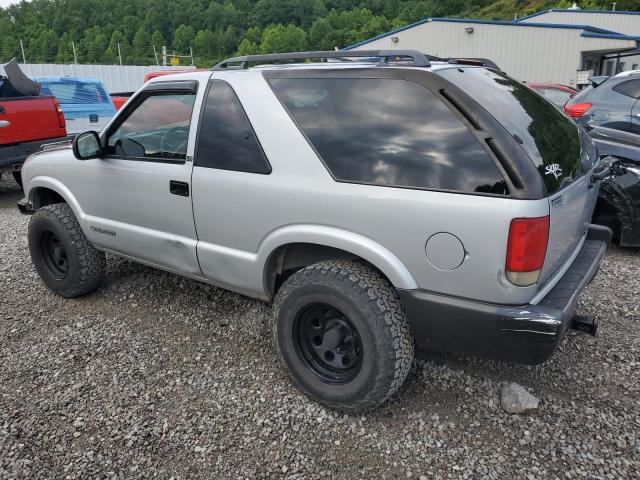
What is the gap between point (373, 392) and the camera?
2.59 meters

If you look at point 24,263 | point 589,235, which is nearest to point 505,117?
point 589,235

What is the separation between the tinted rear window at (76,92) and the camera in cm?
946

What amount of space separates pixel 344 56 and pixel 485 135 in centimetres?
104

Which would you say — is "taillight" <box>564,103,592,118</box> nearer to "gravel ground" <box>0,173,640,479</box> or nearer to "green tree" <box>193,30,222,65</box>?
"gravel ground" <box>0,173,640,479</box>

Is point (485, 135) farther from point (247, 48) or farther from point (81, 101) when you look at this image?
point (247, 48)

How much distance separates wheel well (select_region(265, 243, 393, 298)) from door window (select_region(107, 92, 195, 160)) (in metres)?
0.89

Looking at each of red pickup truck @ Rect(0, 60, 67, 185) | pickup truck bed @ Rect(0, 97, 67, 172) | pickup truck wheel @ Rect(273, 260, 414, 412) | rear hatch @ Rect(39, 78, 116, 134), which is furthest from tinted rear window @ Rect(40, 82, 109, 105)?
pickup truck wheel @ Rect(273, 260, 414, 412)

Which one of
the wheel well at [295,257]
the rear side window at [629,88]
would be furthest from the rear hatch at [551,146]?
the rear side window at [629,88]

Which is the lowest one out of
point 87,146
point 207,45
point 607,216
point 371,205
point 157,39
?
point 607,216

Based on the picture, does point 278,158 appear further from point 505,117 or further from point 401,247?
point 505,117

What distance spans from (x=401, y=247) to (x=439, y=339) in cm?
49

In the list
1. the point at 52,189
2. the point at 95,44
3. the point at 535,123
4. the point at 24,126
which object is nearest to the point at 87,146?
the point at 52,189

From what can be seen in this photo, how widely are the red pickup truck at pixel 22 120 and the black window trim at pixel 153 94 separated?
4.42 meters

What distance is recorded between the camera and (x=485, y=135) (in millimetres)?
2273
